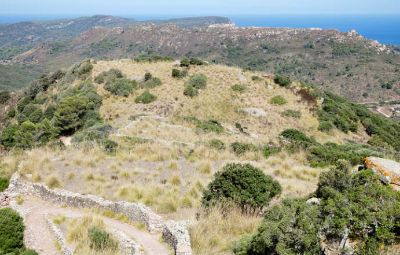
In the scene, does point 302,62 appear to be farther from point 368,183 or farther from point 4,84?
point 368,183

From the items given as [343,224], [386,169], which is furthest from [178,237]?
[386,169]

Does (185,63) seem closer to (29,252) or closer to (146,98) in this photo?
(146,98)

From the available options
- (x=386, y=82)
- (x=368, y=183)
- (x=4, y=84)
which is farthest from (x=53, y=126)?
(x=4, y=84)

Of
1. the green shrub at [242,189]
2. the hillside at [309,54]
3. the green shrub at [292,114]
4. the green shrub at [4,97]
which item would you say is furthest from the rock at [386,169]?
the hillside at [309,54]

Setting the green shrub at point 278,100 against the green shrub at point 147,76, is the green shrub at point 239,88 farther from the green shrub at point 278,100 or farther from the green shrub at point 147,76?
the green shrub at point 147,76

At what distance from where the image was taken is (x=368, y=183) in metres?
6.46

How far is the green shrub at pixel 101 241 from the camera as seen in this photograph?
9.00 metres

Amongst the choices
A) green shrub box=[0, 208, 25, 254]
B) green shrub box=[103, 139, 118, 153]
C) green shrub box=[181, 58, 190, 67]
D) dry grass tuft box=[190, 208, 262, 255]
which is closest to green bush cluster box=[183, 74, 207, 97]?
green shrub box=[181, 58, 190, 67]

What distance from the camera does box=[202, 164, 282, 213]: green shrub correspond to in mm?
10438

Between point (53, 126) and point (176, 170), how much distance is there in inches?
725

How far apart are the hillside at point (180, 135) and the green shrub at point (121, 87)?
0.31 ft

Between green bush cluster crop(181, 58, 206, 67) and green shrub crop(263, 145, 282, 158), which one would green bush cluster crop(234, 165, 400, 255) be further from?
green bush cluster crop(181, 58, 206, 67)

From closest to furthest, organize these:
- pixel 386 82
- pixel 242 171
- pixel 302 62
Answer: pixel 242 171
pixel 386 82
pixel 302 62

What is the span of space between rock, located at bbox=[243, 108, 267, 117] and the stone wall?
2100cm
